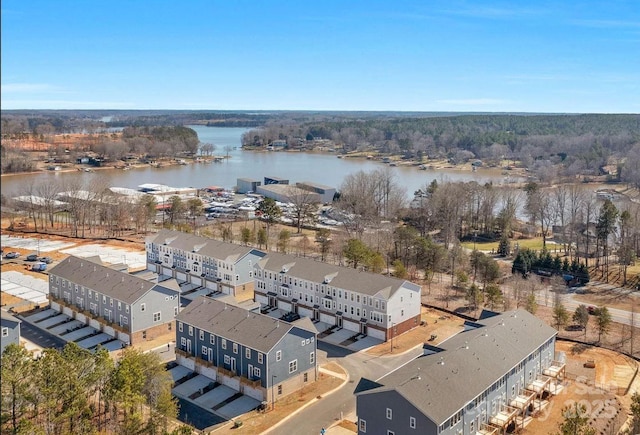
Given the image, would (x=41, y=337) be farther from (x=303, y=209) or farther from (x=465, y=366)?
(x=303, y=209)

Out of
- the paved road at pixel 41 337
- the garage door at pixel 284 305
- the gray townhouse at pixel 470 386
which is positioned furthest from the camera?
the garage door at pixel 284 305

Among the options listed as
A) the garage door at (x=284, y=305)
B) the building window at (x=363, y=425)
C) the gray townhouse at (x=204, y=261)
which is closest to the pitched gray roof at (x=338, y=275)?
the garage door at (x=284, y=305)

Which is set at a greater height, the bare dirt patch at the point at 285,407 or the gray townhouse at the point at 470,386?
the gray townhouse at the point at 470,386

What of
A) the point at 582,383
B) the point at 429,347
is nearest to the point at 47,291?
the point at 429,347

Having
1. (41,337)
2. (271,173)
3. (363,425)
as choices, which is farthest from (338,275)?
(271,173)

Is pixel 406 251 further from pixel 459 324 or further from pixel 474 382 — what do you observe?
pixel 474 382

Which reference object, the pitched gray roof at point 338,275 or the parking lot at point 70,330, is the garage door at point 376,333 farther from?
the parking lot at point 70,330

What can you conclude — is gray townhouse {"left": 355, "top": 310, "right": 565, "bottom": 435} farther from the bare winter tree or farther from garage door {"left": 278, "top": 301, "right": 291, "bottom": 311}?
the bare winter tree
